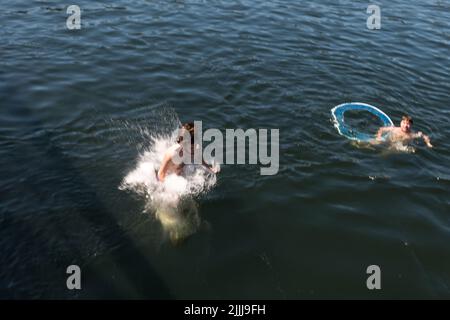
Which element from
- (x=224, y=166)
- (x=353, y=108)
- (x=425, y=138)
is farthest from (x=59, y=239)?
(x=425, y=138)

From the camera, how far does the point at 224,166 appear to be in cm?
1138

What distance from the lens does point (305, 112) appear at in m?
13.8

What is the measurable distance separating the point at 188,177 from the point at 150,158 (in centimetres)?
160

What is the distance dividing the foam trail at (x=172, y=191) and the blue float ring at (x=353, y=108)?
445 centimetres

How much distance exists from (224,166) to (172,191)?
1.80m

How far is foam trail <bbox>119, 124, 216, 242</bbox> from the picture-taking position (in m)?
9.41

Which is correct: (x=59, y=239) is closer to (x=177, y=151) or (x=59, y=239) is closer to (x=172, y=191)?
(x=172, y=191)

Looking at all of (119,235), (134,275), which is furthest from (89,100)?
(134,275)

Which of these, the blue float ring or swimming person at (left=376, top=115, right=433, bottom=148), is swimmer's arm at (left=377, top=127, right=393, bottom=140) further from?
the blue float ring

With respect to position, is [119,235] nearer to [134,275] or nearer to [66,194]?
[134,275]

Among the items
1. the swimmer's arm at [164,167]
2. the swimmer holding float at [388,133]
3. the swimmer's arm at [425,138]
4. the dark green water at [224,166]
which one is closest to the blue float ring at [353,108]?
the swimmer holding float at [388,133]

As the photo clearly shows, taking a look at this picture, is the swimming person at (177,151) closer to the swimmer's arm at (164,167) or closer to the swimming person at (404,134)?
the swimmer's arm at (164,167)

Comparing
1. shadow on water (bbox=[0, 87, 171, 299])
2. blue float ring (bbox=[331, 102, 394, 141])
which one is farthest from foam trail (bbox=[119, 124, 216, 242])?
blue float ring (bbox=[331, 102, 394, 141])
